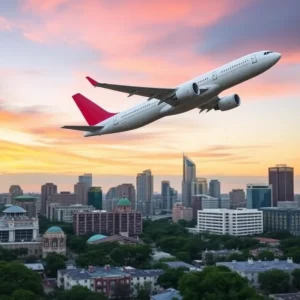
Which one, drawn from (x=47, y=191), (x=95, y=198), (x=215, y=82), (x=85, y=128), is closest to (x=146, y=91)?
(x=215, y=82)

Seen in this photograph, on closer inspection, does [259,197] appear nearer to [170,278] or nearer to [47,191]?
[47,191]

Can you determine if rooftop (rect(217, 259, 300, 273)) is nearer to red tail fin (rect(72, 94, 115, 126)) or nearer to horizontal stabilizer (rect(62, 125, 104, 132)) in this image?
red tail fin (rect(72, 94, 115, 126))

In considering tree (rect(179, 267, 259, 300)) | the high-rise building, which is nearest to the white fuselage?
tree (rect(179, 267, 259, 300))

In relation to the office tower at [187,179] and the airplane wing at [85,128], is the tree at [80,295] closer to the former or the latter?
the airplane wing at [85,128]

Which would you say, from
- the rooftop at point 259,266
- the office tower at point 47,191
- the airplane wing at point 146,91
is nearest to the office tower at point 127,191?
the office tower at point 47,191

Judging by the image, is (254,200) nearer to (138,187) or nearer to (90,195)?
(90,195)
